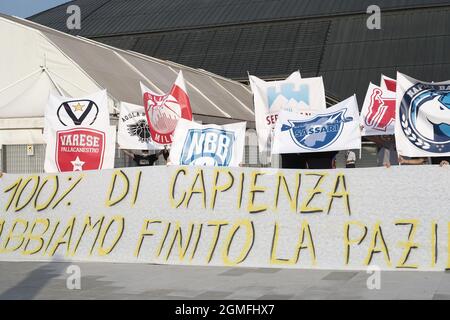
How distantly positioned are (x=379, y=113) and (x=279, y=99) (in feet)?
10.8

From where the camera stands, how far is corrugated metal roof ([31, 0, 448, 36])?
39.1 metres

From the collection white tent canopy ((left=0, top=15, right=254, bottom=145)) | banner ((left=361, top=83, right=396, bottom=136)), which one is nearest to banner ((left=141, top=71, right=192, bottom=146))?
white tent canopy ((left=0, top=15, right=254, bottom=145))

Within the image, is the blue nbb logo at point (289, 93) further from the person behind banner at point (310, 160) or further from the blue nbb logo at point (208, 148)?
the blue nbb logo at point (208, 148)

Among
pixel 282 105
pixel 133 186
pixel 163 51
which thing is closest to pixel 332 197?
pixel 133 186

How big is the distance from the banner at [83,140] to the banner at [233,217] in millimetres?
589

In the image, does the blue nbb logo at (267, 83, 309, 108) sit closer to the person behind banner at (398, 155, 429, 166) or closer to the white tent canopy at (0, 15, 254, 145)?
the person behind banner at (398, 155, 429, 166)

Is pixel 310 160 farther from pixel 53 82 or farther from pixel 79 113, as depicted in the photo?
pixel 53 82

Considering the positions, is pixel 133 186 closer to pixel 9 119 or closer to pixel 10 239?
pixel 10 239

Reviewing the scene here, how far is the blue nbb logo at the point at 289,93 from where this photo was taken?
13523 mm

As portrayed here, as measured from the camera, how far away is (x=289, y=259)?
32.0ft

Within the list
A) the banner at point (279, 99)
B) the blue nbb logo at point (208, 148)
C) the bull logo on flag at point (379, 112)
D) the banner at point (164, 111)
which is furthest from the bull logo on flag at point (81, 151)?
the bull logo on flag at point (379, 112)

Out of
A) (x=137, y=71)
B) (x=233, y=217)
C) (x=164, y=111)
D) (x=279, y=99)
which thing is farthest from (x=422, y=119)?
(x=137, y=71)

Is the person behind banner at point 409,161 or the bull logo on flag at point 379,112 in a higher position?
the bull logo on flag at point 379,112
